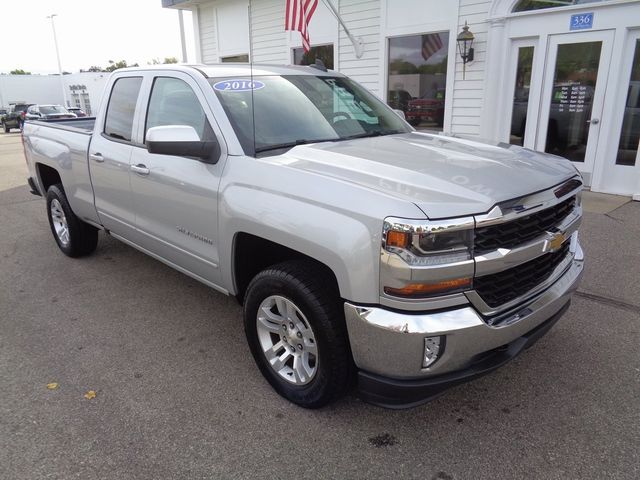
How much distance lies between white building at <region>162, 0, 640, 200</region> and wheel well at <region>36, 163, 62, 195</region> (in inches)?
262

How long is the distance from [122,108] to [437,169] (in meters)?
2.96

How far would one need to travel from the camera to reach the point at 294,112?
340cm

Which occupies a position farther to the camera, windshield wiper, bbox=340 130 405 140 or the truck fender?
windshield wiper, bbox=340 130 405 140

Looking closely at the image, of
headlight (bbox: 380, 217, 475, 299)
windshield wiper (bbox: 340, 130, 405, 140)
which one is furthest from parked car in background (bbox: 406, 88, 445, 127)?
headlight (bbox: 380, 217, 475, 299)

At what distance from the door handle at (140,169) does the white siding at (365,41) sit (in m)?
7.68

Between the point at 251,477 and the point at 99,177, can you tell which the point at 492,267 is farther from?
the point at 99,177

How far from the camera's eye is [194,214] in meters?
3.28

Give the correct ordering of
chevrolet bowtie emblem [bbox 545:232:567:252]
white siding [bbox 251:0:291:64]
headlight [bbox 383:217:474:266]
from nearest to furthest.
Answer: headlight [bbox 383:217:474:266]
chevrolet bowtie emblem [bbox 545:232:567:252]
white siding [bbox 251:0:291:64]

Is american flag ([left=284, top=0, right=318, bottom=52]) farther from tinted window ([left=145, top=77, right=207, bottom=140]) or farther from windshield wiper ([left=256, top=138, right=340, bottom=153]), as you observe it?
windshield wiper ([left=256, top=138, right=340, bottom=153])

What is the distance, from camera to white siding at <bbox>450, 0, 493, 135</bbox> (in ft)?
28.3

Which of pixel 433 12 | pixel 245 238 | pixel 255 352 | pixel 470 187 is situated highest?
pixel 433 12

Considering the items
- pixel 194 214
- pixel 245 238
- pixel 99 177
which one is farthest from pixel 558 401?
pixel 99 177

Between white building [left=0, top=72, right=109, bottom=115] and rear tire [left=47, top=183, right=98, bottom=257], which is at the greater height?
white building [left=0, top=72, right=109, bottom=115]

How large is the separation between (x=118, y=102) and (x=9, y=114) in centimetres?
3444
